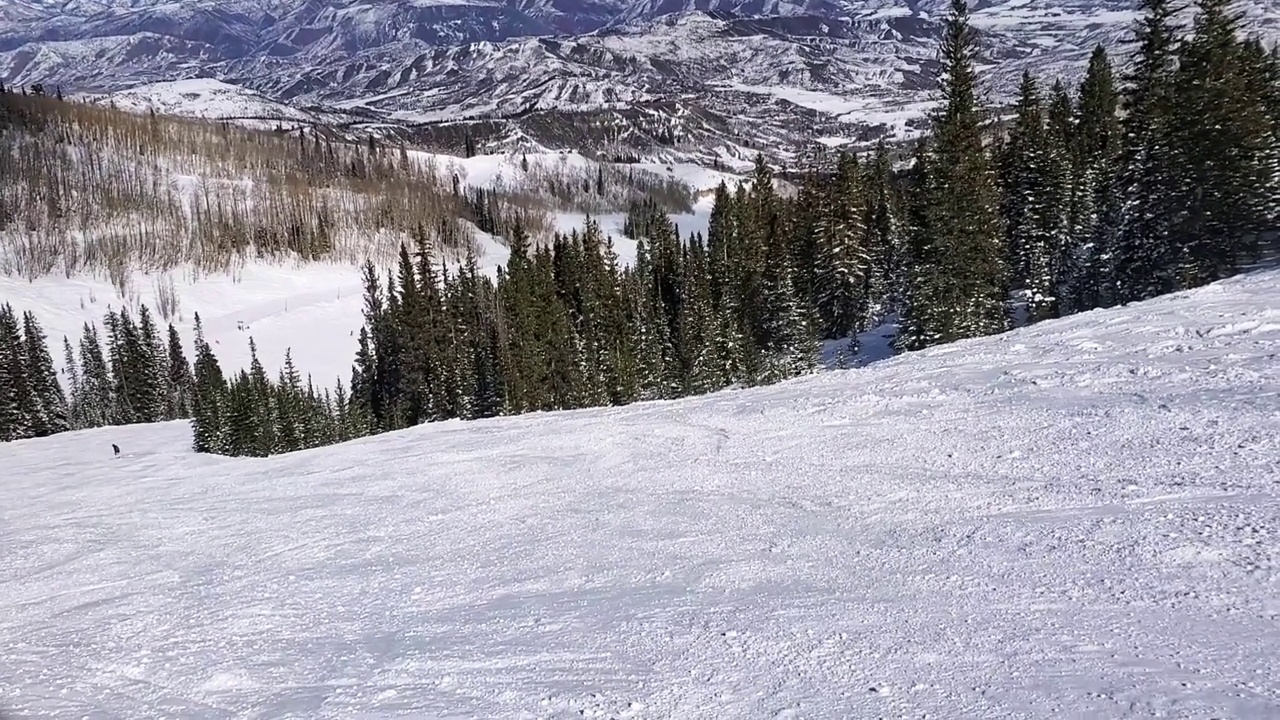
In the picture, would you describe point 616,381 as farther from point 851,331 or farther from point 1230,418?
point 1230,418

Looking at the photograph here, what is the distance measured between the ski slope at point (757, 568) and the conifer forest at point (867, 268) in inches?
806

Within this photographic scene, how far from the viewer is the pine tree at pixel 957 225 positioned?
32750 millimetres

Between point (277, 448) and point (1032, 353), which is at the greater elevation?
point (1032, 353)

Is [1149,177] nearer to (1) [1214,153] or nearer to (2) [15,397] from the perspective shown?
(1) [1214,153]

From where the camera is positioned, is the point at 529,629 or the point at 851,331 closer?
the point at 529,629

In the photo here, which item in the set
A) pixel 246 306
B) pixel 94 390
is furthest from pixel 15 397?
pixel 246 306

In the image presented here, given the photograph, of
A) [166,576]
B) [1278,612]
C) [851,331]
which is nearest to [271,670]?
[166,576]

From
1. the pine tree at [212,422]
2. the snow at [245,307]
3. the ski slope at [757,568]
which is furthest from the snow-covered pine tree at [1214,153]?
the snow at [245,307]

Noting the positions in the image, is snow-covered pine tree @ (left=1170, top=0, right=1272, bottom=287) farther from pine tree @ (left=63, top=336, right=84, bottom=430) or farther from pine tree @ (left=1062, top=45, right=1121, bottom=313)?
pine tree @ (left=63, top=336, right=84, bottom=430)

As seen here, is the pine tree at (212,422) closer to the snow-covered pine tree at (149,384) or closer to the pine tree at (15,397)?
the pine tree at (15,397)

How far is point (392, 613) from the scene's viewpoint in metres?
7.48

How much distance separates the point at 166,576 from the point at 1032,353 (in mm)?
14703

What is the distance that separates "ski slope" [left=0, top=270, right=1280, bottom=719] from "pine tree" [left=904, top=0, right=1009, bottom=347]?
1866 centimetres

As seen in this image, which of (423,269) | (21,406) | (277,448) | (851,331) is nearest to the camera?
(851,331)
